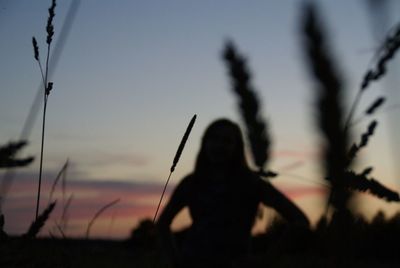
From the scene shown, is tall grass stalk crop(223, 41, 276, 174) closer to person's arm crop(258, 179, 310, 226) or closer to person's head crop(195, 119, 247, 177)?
person's arm crop(258, 179, 310, 226)

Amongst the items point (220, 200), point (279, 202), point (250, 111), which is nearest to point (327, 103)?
point (250, 111)

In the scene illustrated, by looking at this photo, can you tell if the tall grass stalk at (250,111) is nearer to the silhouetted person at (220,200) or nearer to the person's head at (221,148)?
the silhouetted person at (220,200)

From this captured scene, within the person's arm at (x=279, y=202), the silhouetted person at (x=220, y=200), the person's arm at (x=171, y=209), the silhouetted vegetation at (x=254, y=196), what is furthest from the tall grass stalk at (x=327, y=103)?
the person's arm at (x=171, y=209)

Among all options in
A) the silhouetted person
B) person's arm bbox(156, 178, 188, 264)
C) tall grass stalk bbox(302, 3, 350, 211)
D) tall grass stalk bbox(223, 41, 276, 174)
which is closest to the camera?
tall grass stalk bbox(302, 3, 350, 211)

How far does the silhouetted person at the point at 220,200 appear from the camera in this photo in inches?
105

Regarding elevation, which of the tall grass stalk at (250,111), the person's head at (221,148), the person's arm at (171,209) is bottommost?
the person's arm at (171,209)

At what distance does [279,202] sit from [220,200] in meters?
0.37

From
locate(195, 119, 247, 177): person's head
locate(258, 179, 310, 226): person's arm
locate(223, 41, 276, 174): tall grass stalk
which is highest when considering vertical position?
locate(223, 41, 276, 174): tall grass stalk

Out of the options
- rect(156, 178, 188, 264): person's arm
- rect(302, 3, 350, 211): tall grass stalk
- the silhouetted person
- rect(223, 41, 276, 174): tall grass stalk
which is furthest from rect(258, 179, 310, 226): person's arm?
rect(302, 3, 350, 211): tall grass stalk

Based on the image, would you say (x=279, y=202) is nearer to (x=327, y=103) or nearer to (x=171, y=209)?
(x=171, y=209)

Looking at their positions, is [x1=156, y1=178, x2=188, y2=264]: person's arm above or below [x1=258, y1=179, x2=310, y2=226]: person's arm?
below

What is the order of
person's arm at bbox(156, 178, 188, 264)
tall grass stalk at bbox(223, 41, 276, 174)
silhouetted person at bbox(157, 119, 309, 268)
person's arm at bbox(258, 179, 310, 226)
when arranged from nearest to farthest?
tall grass stalk at bbox(223, 41, 276, 174)
person's arm at bbox(258, 179, 310, 226)
silhouetted person at bbox(157, 119, 309, 268)
person's arm at bbox(156, 178, 188, 264)

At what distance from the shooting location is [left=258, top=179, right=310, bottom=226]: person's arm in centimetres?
233

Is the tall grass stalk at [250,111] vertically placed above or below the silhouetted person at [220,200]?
above
